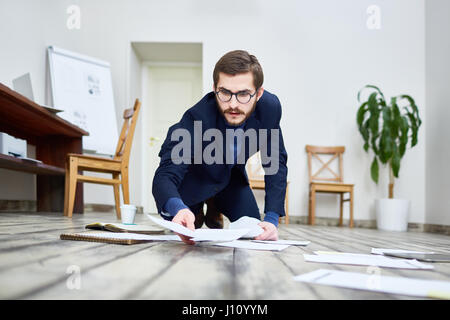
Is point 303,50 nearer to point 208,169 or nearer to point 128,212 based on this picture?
point 128,212

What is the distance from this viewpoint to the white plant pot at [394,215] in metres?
4.13

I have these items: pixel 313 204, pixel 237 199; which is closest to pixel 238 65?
pixel 237 199

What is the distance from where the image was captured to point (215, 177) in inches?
62.6

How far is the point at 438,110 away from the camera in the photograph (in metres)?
4.37

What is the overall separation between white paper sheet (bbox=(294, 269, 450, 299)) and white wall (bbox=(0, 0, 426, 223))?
3962mm

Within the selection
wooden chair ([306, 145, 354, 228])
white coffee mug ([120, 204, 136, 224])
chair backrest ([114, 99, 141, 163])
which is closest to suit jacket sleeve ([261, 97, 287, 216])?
white coffee mug ([120, 204, 136, 224])

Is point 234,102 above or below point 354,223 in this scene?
above

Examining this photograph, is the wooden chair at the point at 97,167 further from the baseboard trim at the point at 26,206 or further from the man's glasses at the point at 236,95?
the man's glasses at the point at 236,95

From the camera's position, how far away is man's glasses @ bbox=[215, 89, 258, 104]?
1.30 meters

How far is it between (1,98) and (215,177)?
1.80m

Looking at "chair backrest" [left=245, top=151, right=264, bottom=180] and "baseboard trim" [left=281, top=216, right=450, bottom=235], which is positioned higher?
"chair backrest" [left=245, top=151, right=264, bottom=180]

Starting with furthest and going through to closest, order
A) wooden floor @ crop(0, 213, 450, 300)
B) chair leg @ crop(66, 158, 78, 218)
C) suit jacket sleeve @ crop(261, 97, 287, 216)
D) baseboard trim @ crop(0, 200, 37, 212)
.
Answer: baseboard trim @ crop(0, 200, 37, 212) → chair leg @ crop(66, 158, 78, 218) → suit jacket sleeve @ crop(261, 97, 287, 216) → wooden floor @ crop(0, 213, 450, 300)

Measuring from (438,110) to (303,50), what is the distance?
1.72m

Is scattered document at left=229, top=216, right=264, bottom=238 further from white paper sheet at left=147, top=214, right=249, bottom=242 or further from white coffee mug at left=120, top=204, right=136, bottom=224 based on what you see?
white coffee mug at left=120, top=204, right=136, bottom=224
